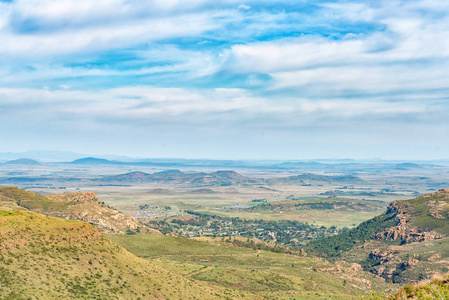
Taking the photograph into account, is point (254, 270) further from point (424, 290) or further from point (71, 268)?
point (424, 290)

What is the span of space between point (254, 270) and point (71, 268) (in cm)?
8080

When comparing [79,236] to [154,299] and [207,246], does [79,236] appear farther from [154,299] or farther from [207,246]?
[207,246]

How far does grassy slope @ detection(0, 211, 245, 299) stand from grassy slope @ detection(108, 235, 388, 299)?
91.7 feet

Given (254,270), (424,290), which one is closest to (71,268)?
(424,290)

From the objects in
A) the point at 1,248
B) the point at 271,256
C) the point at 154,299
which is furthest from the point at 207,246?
the point at 1,248

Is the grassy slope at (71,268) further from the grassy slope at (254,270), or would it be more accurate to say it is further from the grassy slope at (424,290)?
the grassy slope at (424,290)

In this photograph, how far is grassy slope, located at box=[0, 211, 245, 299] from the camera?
5812 cm

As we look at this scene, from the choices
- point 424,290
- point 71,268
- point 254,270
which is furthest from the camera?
point 254,270

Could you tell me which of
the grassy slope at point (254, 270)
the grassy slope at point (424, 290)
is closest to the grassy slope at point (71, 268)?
the grassy slope at point (254, 270)

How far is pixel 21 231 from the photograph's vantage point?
2763 inches

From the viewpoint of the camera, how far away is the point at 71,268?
66.5 metres

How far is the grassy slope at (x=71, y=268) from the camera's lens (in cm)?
5812

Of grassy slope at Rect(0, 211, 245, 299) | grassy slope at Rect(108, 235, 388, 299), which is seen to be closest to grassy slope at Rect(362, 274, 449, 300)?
grassy slope at Rect(0, 211, 245, 299)

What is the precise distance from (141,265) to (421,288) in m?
61.4
